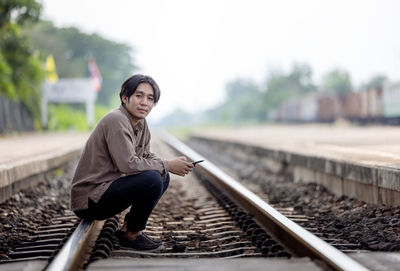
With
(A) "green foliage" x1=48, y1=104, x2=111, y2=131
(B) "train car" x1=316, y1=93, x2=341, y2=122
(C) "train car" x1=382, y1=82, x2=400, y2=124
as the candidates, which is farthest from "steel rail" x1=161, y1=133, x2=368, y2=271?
(B) "train car" x1=316, y1=93, x2=341, y2=122

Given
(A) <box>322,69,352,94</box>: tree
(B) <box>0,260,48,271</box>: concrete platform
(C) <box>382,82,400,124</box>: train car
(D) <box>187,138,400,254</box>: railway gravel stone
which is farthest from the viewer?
(A) <box>322,69,352,94</box>: tree

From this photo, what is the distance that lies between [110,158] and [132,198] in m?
0.30

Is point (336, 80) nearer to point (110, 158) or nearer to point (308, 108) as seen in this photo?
point (308, 108)

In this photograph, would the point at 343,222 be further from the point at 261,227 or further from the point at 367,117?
the point at 367,117

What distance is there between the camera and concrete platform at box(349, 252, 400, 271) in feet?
10.3

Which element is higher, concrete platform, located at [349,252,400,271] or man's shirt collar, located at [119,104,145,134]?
man's shirt collar, located at [119,104,145,134]

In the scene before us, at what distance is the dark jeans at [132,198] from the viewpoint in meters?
3.69

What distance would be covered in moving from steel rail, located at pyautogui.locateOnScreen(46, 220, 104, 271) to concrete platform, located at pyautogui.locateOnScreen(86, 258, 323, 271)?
10 cm

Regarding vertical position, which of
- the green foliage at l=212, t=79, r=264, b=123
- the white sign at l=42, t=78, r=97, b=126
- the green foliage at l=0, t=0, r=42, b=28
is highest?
the green foliage at l=0, t=0, r=42, b=28

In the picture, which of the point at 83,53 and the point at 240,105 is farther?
the point at 240,105

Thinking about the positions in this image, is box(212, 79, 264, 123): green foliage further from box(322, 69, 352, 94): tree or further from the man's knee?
the man's knee

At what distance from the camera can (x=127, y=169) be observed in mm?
3594

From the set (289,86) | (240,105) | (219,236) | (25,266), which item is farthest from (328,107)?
(240,105)

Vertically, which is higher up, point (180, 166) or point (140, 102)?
point (140, 102)
